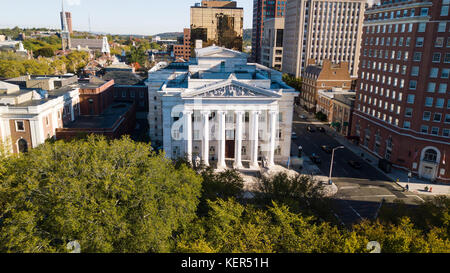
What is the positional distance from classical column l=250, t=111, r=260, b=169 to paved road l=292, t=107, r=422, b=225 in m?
13.9

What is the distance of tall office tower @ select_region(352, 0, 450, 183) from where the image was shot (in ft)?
195

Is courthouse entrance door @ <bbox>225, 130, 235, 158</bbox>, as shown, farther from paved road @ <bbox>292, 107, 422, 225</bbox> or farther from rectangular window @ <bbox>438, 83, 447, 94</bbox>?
rectangular window @ <bbox>438, 83, 447, 94</bbox>

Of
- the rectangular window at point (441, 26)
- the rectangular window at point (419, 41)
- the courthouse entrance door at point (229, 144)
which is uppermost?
the rectangular window at point (441, 26)

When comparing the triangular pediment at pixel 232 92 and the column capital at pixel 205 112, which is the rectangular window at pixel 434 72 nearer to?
the triangular pediment at pixel 232 92

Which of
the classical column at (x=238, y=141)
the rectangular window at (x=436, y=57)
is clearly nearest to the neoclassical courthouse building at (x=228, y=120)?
the classical column at (x=238, y=141)

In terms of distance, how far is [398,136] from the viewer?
217ft

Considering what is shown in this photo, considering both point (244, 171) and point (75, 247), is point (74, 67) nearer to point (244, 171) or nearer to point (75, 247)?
point (244, 171)

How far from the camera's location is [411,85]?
209ft

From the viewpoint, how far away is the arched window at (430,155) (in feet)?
204

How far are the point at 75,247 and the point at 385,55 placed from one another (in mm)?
70295

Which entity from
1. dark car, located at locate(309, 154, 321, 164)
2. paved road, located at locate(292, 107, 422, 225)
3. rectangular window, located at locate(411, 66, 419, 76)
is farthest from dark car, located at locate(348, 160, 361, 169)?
rectangular window, located at locate(411, 66, 419, 76)

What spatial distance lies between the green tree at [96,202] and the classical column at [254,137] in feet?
99.2
